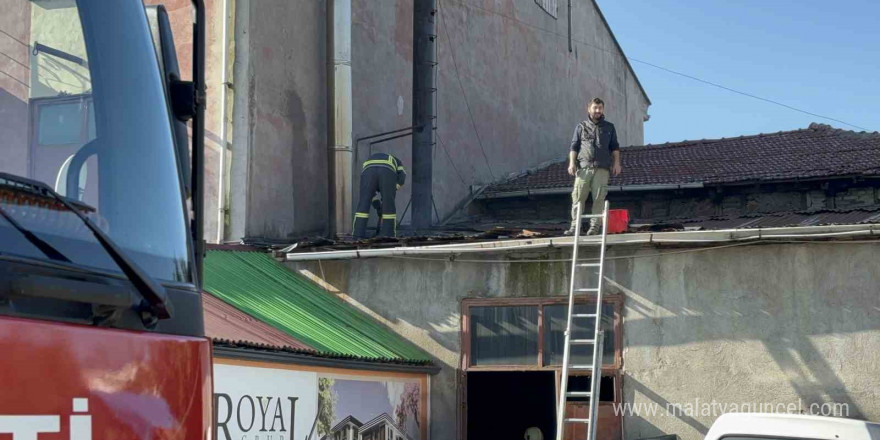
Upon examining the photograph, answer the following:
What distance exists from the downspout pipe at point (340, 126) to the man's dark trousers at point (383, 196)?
0.48m

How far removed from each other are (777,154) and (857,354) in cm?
838

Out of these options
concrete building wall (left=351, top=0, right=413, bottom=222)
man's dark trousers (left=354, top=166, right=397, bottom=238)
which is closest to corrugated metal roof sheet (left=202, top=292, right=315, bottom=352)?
A: man's dark trousers (left=354, top=166, right=397, bottom=238)

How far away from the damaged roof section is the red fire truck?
50.8ft

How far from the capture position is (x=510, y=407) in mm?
19281

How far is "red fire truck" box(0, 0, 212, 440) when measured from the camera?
285 cm


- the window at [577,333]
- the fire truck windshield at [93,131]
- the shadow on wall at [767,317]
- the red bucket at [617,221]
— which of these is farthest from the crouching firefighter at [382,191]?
the fire truck windshield at [93,131]

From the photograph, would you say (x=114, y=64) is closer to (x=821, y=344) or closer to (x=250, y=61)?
(x=821, y=344)

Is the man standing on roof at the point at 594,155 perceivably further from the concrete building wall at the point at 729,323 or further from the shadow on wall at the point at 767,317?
the shadow on wall at the point at 767,317

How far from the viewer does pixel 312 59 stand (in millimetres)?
16828

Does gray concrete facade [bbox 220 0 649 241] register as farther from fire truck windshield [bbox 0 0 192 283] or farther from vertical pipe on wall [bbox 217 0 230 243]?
fire truck windshield [bbox 0 0 192 283]

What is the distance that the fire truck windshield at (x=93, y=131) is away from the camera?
10.5ft

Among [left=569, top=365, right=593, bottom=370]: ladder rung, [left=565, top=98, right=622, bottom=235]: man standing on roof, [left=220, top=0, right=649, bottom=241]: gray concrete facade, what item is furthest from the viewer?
[left=220, top=0, right=649, bottom=241]: gray concrete facade

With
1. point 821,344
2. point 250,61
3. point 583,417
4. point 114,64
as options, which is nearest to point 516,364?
point 583,417

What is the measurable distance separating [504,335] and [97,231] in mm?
10649
